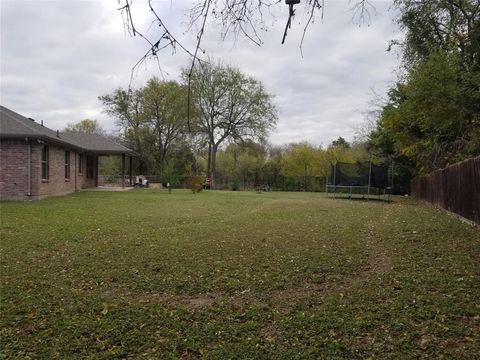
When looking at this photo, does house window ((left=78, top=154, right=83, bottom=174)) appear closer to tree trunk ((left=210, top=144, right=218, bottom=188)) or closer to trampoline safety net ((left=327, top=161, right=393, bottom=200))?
trampoline safety net ((left=327, top=161, right=393, bottom=200))

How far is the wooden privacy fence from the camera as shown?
30.1 ft

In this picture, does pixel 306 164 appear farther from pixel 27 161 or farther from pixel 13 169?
pixel 13 169

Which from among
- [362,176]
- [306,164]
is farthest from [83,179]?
[306,164]

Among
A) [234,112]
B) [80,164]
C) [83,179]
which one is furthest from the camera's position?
[234,112]

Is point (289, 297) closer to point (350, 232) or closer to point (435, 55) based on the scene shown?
point (350, 232)

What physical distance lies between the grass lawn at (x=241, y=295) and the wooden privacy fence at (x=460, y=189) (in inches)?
60.3

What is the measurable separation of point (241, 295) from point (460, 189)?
337 inches

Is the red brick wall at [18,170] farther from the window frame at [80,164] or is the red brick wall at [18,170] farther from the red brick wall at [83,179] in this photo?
the window frame at [80,164]

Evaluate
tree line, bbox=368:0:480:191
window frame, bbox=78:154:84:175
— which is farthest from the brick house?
tree line, bbox=368:0:480:191

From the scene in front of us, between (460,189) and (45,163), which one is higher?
(45,163)

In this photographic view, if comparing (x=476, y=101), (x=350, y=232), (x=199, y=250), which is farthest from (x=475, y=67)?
(x=199, y=250)

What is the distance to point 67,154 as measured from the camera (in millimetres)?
20438

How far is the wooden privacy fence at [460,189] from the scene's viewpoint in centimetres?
919

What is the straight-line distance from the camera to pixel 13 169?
1575 cm
